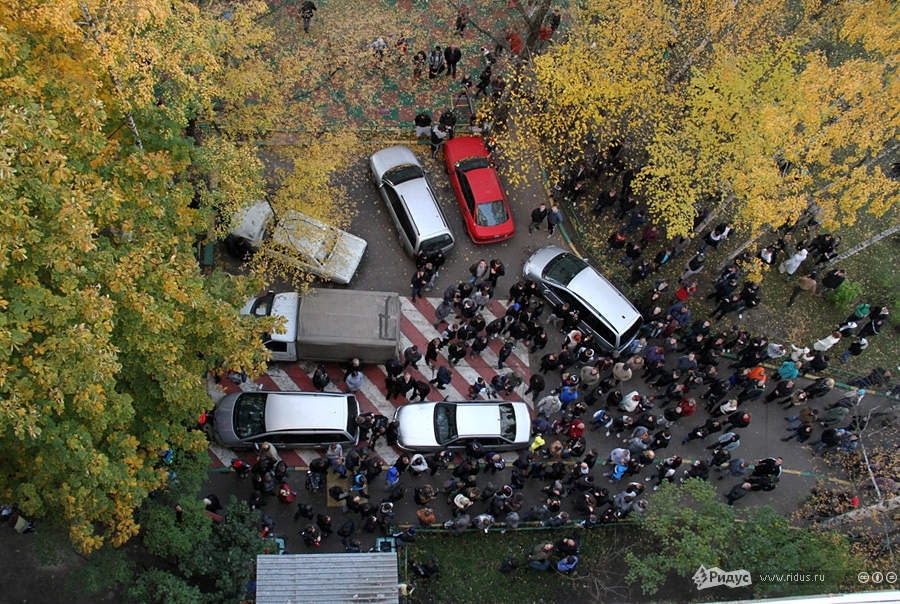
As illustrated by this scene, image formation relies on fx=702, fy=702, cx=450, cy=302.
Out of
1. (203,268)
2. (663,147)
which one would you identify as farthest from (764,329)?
(203,268)

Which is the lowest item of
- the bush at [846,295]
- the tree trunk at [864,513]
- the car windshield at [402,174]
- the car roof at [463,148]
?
the tree trunk at [864,513]

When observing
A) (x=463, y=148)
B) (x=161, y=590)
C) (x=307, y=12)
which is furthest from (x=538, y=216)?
(x=161, y=590)

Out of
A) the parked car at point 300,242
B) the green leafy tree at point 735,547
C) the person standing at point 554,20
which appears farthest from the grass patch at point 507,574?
the person standing at point 554,20

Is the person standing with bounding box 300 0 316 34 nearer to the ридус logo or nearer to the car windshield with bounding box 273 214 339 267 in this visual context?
the car windshield with bounding box 273 214 339 267

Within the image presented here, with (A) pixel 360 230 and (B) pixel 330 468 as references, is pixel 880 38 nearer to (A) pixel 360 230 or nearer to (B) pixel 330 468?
(A) pixel 360 230

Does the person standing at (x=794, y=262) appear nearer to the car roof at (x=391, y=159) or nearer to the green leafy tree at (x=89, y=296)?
the car roof at (x=391, y=159)

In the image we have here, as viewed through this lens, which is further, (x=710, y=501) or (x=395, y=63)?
(x=395, y=63)
